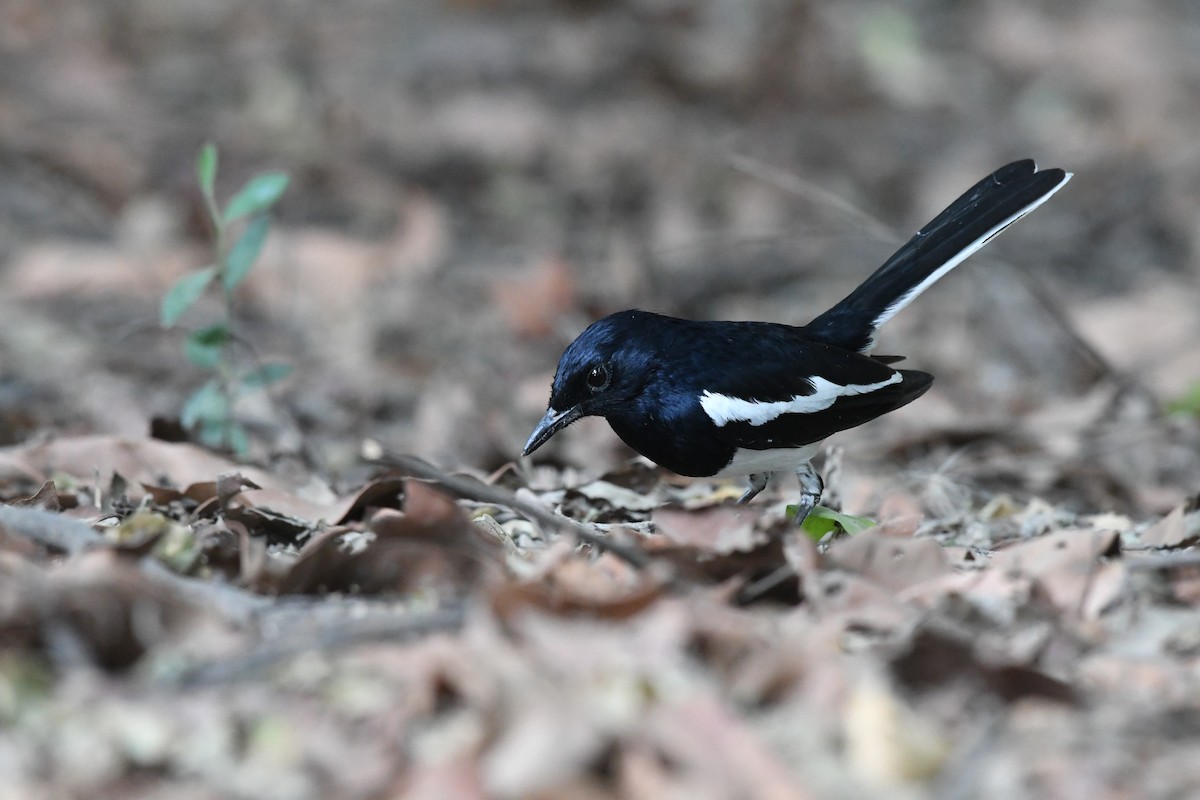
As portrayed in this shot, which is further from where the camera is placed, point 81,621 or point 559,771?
point 81,621

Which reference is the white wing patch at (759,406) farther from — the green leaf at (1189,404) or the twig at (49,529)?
the green leaf at (1189,404)

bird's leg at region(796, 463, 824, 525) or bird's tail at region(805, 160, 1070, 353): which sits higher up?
bird's tail at region(805, 160, 1070, 353)

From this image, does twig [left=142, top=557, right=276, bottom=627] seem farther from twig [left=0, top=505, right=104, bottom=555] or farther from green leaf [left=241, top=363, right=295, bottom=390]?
green leaf [left=241, top=363, right=295, bottom=390]

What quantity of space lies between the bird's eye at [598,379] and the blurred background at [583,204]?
2.02ft

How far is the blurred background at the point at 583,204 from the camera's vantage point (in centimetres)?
672

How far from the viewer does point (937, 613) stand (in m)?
3.06

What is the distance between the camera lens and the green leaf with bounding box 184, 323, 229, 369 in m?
4.96

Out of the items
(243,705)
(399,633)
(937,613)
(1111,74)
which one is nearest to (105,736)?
(243,705)

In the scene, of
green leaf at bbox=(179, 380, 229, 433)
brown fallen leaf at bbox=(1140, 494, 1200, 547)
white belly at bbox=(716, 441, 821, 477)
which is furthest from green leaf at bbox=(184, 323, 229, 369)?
brown fallen leaf at bbox=(1140, 494, 1200, 547)

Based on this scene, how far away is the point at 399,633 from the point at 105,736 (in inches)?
21.9

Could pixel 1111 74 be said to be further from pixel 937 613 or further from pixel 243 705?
pixel 243 705

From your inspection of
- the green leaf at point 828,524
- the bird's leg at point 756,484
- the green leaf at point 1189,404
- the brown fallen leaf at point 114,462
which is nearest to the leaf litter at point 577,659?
the green leaf at point 828,524

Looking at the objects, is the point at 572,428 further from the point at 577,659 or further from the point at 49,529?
the point at 577,659

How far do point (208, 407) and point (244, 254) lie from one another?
1.78 ft
